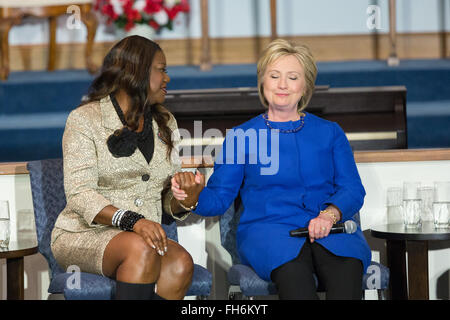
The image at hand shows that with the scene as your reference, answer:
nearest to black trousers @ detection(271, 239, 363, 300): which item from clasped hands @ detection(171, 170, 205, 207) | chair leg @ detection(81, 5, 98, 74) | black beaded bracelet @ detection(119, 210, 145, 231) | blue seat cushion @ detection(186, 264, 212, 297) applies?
blue seat cushion @ detection(186, 264, 212, 297)

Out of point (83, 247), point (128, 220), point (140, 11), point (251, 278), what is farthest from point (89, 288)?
point (140, 11)

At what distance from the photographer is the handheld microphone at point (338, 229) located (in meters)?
2.28

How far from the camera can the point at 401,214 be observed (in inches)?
111

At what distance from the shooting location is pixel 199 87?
216 inches

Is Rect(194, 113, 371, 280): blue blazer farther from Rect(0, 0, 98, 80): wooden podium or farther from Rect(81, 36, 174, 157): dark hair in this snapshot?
Rect(0, 0, 98, 80): wooden podium

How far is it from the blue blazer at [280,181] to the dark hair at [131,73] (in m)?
0.34

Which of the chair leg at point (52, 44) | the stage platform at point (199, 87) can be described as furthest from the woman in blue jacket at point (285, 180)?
the chair leg at point (52, 44)

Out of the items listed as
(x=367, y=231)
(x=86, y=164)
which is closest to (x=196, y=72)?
(x=367, y=231)

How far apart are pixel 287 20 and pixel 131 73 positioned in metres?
4.26

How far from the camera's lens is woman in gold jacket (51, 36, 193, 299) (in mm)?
2115

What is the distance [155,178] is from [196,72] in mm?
3529

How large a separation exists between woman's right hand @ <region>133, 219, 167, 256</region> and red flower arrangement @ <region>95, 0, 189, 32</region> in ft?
11.8

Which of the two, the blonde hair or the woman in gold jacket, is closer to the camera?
the woman in gold jacket

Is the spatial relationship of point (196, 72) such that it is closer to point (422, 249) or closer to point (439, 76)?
point (439, 76)
